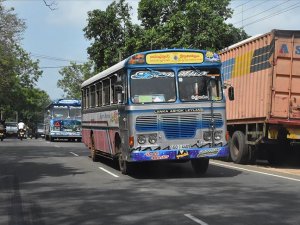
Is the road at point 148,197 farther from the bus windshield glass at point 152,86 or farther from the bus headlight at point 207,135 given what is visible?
the bus windshield glass at point 152,86

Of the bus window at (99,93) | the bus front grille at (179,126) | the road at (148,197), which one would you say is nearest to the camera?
the road at (148,197)

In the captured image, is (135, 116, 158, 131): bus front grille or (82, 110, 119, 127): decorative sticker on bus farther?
(82, 110, 119, 127): decorative sticker on bus

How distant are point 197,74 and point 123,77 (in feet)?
6.14

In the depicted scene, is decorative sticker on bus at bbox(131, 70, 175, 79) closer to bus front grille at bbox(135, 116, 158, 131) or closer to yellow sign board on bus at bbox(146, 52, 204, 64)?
yellow sign board on bus at bbox(146, 52, 204, 64)

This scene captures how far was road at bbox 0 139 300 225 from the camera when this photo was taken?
820 centimetres

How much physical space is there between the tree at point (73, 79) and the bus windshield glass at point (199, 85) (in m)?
69.5

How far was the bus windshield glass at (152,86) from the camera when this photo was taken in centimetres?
1318

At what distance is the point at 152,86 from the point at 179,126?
3.92 ft

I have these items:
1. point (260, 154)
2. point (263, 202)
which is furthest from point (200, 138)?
point (260, 154)

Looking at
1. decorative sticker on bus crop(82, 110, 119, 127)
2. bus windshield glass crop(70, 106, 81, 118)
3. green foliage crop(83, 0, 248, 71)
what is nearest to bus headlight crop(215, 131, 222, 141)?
decorative sticker on bus crop(82, 110, 119, 127)

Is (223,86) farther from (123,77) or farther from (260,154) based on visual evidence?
(260,154)

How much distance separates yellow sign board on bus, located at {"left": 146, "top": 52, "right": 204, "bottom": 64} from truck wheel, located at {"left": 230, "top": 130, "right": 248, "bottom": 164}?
5.42m

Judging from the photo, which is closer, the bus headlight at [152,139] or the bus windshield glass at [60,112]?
the bus headlight at [152,139]

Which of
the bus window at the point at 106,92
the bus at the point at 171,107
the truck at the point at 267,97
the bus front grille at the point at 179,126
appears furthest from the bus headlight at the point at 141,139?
the truck at the point at 267,97
